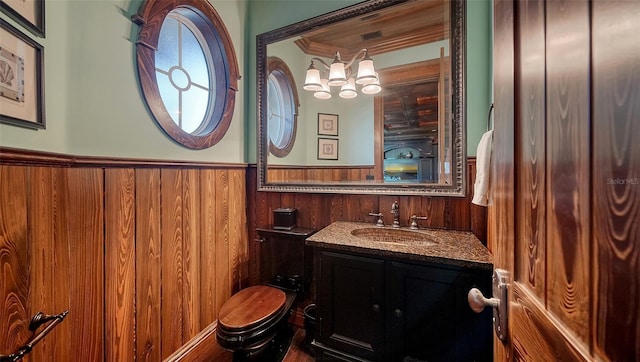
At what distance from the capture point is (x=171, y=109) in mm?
1542

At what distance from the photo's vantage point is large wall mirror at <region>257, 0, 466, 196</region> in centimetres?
147

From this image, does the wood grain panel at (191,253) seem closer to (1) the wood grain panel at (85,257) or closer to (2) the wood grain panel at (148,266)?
(2) the wood grain panel at (148,266)

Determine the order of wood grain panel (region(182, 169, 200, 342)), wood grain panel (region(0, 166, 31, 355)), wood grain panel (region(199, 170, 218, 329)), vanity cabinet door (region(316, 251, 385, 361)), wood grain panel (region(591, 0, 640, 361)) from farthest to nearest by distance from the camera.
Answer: wood grain panel (region(199, 170, 218, 329))
wood grain panel (region(182, 169, 200, 342))
vanity cabinet door (region(316, 251, 385, 361))
wood grain panel (region(0, 166, 31, 355))
wood grain panel (region(591, 0, 640, 361))

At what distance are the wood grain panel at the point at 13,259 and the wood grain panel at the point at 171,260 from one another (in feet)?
1.91

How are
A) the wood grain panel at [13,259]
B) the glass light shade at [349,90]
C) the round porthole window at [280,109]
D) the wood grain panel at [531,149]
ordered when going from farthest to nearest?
the round porthole window at [280,109] → the glass light shade at [349,90] → the wood grain panel at [13,259] → the wood grain panel at [531,149]

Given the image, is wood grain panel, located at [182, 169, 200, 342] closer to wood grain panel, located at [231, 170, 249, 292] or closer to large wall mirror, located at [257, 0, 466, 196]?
wood grain panel, located at [231, 170, 249, 292]

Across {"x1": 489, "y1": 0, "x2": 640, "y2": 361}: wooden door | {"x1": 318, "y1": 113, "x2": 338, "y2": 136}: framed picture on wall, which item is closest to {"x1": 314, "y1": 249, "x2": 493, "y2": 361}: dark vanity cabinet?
{"x1": 489, "y1": 0, "x2": 640, "y2": 361}: wooden door

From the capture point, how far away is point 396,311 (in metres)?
1.17

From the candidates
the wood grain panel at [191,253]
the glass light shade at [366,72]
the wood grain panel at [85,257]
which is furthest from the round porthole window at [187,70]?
the glass light shade at [366,72]

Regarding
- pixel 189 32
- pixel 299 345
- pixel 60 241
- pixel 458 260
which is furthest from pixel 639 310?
pixel 189 32

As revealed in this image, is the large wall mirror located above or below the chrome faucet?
above

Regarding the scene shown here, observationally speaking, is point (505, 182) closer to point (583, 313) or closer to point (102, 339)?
point (583, 313)

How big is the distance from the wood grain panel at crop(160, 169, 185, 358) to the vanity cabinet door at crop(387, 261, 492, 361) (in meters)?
1.18

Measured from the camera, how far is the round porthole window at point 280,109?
200 cm
